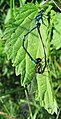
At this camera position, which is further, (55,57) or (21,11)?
(55,57)

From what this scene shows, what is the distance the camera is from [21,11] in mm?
1104

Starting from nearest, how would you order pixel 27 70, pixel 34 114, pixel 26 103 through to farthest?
pixel 27 70
pixel 34 114
pixel 26 103

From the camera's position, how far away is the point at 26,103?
170 cm

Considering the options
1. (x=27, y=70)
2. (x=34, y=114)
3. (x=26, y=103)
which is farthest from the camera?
(x=26, y=103)

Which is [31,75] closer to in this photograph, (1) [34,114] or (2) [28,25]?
(2) [28,25]

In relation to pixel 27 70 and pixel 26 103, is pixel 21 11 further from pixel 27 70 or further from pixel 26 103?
pixel 26 103

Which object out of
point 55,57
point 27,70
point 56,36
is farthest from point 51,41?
point 55,57

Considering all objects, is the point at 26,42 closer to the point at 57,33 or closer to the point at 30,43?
the point at 30,43

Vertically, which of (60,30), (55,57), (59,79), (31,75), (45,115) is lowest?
(45,115)

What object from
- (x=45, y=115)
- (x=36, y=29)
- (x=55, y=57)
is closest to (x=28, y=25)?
(x=36, y=29)

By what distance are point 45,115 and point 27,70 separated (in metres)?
0.60

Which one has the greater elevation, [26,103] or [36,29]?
[36,29]

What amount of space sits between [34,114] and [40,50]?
21.2 inches

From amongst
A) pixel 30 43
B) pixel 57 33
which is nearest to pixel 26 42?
pixel 30 43
